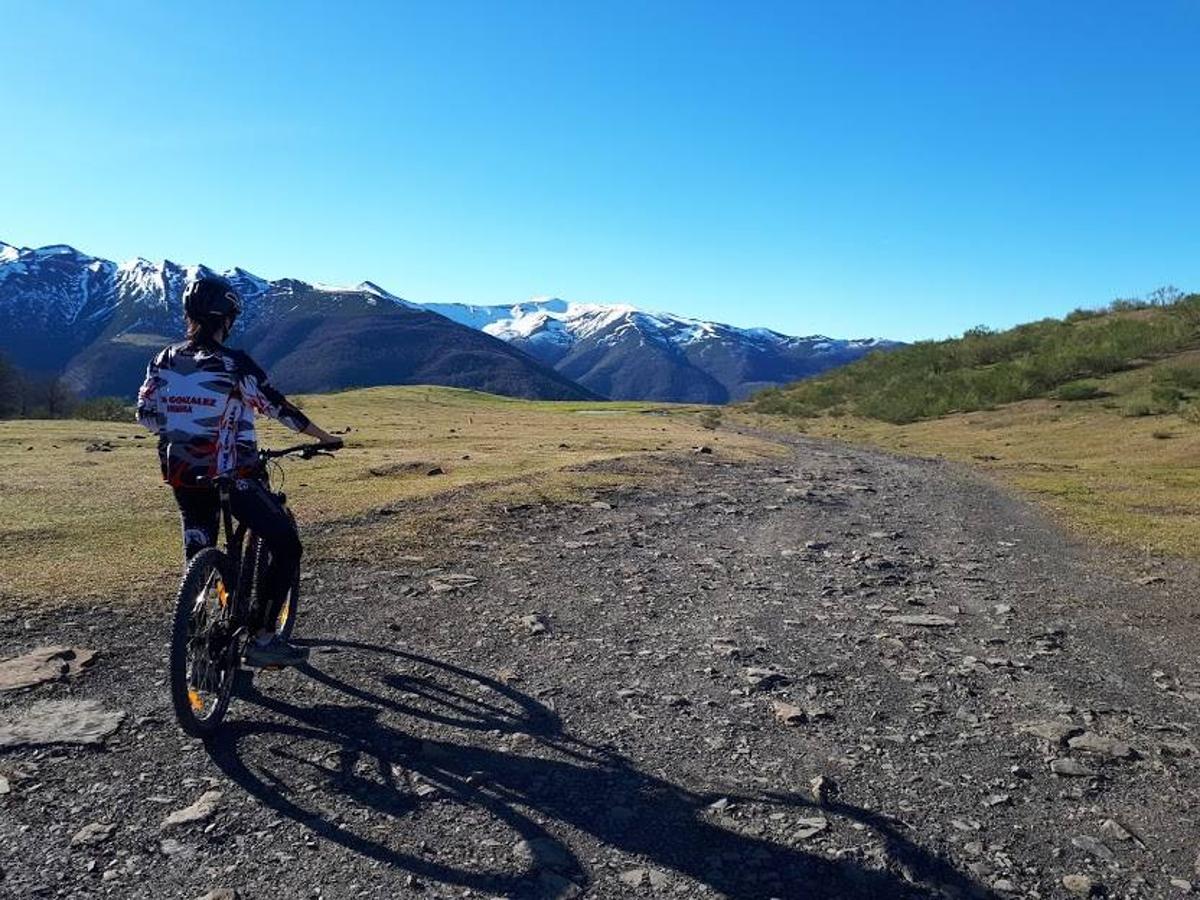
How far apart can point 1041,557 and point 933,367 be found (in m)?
58.1

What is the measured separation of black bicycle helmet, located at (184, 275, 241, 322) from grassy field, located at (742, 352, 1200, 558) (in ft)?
51.4

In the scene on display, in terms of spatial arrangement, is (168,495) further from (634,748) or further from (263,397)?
(634,748)

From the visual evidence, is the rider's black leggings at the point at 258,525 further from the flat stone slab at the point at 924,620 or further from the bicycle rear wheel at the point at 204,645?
the flat stone slab at the point at 924,620

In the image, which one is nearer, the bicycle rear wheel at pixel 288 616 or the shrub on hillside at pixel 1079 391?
the bicycle rear wheel at pixel 288 616

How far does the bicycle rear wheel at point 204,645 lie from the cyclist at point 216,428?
377 millimetres

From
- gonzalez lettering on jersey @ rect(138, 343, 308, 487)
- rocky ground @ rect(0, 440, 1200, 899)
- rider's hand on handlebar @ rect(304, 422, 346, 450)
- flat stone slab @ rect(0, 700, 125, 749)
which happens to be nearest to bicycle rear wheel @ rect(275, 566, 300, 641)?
rocky ground @ rect(0, 440, 1200, 899)

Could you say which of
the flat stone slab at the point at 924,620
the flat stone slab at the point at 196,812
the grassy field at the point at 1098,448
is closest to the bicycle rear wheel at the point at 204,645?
the flat stone slab at the point at 196,812

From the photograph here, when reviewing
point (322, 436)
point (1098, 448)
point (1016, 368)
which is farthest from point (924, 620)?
point (1016, 368)

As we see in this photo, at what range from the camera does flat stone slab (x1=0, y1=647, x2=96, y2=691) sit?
709 cm

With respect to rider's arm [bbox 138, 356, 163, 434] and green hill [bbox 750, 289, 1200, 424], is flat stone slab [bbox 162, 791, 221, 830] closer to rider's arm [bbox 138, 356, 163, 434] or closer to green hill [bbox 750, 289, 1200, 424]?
rider's arm [bbox 138, 356, 163, 434]

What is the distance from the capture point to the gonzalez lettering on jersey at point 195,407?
21.0 feet

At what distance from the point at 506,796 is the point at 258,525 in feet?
10.4

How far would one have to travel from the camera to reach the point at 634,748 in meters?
6.26

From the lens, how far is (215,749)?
19.7 feet
